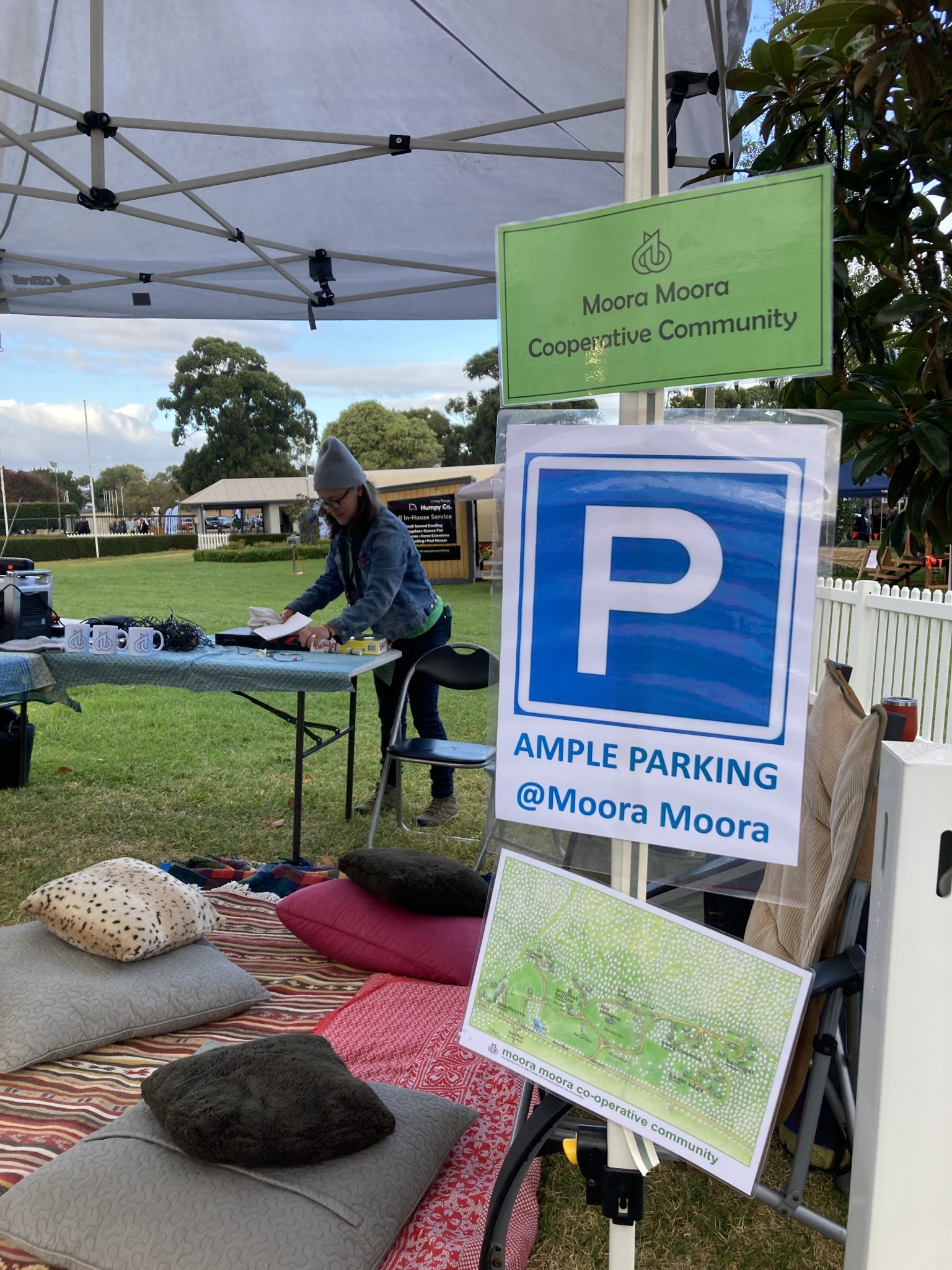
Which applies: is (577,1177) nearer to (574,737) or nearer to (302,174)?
(574,737)

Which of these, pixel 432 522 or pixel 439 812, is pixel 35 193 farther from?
pixel 432 522


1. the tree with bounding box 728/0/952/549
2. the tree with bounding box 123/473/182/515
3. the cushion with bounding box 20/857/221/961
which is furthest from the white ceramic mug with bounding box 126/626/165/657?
the tree with bounding box 123/473/182/515

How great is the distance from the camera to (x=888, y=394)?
2.93 m

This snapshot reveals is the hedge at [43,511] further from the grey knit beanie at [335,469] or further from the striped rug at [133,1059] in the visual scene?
the striped rug at [133,1059]

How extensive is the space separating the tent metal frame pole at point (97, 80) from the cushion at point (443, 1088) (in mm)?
3189

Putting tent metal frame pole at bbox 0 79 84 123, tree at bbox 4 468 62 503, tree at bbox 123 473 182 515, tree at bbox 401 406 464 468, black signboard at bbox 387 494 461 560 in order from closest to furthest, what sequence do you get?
tent metal frame pole at bbox 0 79 84 123 → black signboard at bbox 387 494 461 560 → tree at bbox 401 406 464 468 → tree at bbox 4 468 62 503 → tree at bbox 123 473 182 515

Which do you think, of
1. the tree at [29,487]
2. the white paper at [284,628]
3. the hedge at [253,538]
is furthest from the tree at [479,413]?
the white paper at [284,628]

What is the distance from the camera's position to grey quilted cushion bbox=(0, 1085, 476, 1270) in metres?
1.63

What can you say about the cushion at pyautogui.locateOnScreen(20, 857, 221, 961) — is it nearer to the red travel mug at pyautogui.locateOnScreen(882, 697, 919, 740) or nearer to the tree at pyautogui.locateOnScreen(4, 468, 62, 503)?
the red travel mug at pyautogui.locateOnScreen(882, 697, 919, 740)

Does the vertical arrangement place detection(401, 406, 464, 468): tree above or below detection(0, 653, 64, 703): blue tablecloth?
above

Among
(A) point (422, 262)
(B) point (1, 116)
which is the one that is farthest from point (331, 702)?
(B) point (1, 116)

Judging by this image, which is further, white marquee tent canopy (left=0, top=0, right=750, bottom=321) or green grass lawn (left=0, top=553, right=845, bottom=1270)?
white marquee tent canopy (left=0, top=0, right=750, bottom=321)

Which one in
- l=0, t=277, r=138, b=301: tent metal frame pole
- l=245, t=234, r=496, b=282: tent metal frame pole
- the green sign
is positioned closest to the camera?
the green sign

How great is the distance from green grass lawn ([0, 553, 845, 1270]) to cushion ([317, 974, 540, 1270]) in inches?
6.3
